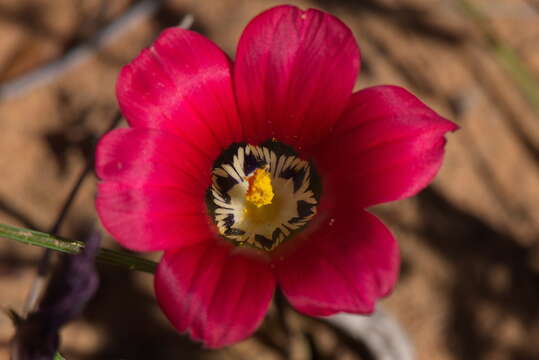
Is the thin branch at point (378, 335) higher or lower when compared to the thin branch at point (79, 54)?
lower

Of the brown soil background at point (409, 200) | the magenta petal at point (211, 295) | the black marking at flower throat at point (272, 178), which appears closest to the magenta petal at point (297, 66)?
the black marking at flower throat at point (272, 178)

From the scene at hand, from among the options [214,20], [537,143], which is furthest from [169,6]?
[537,143]

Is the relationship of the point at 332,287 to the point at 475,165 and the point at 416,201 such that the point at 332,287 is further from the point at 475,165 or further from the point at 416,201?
the point at 475,165

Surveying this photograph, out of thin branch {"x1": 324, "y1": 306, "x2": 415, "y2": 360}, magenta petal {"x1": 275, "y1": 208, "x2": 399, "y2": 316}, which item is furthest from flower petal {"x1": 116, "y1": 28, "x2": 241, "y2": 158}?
thin branch {"x1": 324, "y1": 306, "x2": 415, "y2": 360}

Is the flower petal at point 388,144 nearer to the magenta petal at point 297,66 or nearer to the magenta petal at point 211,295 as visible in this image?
the magenta petal at point 297,66

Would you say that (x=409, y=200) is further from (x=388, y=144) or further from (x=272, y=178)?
(x=388, y=144)

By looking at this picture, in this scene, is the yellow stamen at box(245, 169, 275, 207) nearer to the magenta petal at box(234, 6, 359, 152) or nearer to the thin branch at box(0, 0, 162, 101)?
the magenta petal at box(234, 6, 359, 152)
